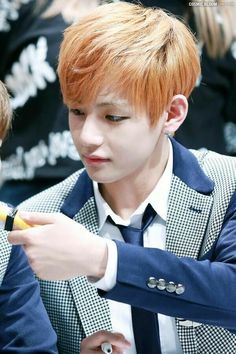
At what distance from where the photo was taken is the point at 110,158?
198cm

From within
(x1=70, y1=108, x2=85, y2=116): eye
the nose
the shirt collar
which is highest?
(x1=70, y1=108, x2=85, y2=116): eye

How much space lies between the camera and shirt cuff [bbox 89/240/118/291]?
1.76 m

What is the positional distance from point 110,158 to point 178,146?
0.87 feet

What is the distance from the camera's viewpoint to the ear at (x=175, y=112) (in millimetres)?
2057

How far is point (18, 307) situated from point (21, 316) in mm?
19

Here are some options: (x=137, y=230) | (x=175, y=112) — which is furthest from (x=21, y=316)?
(x=175, y=112)

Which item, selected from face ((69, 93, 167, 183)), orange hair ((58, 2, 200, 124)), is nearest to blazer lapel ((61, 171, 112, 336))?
face ((69, 93, 167, 183))

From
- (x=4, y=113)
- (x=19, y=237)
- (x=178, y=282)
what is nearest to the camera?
(x=19, y=237)

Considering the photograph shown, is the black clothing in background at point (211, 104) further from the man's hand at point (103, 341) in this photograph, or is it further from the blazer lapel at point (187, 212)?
the man's hand at point (103, 341)

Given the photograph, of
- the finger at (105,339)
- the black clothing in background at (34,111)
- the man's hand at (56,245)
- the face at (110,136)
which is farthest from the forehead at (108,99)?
the black clothing in background at (34,111)

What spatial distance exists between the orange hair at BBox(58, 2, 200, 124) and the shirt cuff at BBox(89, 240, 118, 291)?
0.33 meters

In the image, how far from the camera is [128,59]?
1.96 metres

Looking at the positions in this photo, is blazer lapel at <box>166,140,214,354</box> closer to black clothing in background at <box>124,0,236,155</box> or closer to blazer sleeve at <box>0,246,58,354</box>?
blazer sleeve at <box>0,246,58,354</box>

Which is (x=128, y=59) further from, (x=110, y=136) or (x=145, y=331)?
(x=145, y=331)
